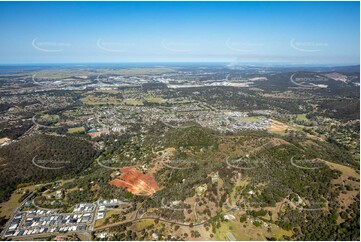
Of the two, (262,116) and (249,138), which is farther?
(262,116)

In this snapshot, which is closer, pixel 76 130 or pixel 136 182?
pixel 136 182

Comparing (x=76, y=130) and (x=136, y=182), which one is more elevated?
(x=136, y=182)

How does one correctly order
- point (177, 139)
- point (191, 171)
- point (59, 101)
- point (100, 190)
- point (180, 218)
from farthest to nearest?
point (59, 101) < point (177, 139) < point (191, 171) < point (100, 190) < point (180, 218)

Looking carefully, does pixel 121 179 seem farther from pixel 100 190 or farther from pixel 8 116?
pixel 8 116

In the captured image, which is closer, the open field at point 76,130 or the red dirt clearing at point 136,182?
the red dirt clearing at point 136,182

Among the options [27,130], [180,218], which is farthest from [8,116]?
[180,218]

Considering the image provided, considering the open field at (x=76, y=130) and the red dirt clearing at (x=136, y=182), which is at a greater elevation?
the red dirt clearing at (x=136, y=182)

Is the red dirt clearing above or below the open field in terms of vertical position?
above

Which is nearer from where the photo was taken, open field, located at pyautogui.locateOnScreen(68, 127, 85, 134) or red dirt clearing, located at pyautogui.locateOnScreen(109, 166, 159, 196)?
red dirt clearing, located at pyautogui.locateOnScreen(109, 166, 159, 196)
